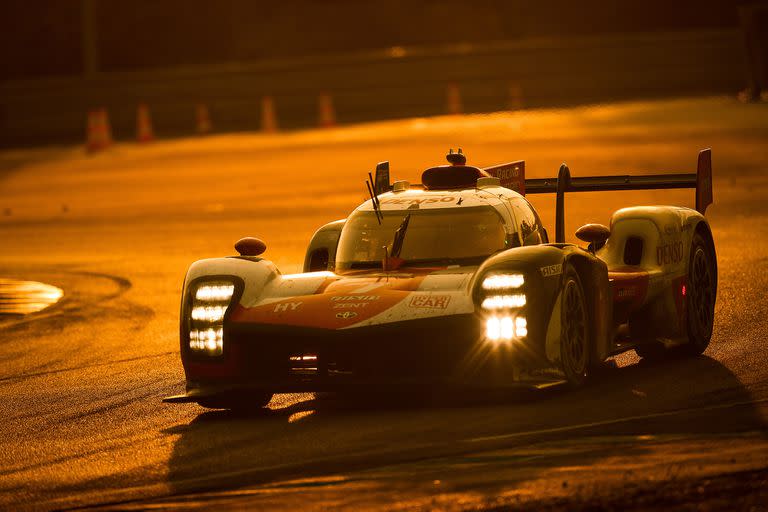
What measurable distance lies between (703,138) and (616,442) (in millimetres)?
23024

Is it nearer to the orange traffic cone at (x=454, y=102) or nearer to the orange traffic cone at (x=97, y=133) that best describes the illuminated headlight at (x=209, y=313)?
the orange traffic cone at (x=97, y=133)

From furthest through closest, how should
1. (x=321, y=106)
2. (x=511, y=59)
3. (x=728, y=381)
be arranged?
(x=511, y=59)
(x=321, y=106)
(x=728, y=381)

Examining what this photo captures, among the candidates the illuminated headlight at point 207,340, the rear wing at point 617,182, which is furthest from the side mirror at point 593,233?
the illuminated headlight at point 207,340

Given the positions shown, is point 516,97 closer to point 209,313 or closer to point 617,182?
point 617,182

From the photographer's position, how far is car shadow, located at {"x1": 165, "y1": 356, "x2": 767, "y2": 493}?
792 cm

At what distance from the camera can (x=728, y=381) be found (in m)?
9.66

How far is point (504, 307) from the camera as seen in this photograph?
29.5ft

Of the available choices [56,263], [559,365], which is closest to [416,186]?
[559,365]

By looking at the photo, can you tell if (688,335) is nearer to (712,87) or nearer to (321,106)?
(321,106)

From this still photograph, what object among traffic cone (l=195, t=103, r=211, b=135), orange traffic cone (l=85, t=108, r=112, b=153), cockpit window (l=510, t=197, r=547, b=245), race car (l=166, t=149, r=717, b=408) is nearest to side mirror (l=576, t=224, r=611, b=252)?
race car (l=166, t=149, r=717, b=408)

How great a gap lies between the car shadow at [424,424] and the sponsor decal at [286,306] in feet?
1.82

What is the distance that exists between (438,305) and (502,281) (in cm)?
35

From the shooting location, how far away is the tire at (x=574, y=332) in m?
9.30

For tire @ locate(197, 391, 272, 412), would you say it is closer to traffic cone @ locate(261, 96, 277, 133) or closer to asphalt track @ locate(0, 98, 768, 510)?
asphalt track @ locate(0, 98, 768, 510)
